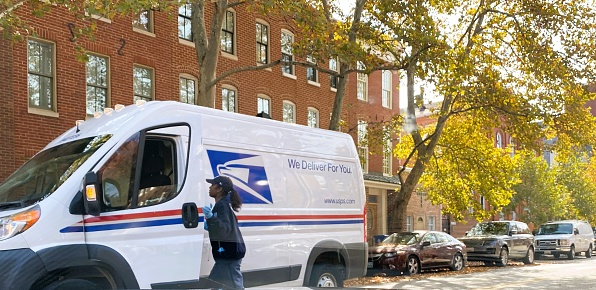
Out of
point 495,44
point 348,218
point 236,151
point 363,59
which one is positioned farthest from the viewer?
point 495,44

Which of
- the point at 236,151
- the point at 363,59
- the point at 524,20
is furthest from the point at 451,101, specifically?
the point at 236,151

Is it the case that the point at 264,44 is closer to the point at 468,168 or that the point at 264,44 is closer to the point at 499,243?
the point at 468,168

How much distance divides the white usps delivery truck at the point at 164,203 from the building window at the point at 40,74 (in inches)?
352

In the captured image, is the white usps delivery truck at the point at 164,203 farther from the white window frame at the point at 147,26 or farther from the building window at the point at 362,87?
the building window at the point at 362,87

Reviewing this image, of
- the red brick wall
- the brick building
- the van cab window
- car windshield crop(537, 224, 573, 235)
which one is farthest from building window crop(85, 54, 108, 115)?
car windshield crop(537, 224, 573, 235)

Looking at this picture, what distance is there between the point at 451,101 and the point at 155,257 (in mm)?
17352

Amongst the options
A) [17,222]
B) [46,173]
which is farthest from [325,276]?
[17,222]

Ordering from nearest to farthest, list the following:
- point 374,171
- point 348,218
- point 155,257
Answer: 1. point 155,257
2. point 348,218
3. point 374,171

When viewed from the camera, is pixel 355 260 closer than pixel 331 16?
Yes

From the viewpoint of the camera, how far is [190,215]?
7.39 metres

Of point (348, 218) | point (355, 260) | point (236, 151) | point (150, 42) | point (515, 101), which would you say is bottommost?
point (355, 260)

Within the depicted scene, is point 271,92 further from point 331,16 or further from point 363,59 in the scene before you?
point 363,59

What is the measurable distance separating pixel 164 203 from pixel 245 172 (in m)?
1.30

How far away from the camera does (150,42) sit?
1919cm
